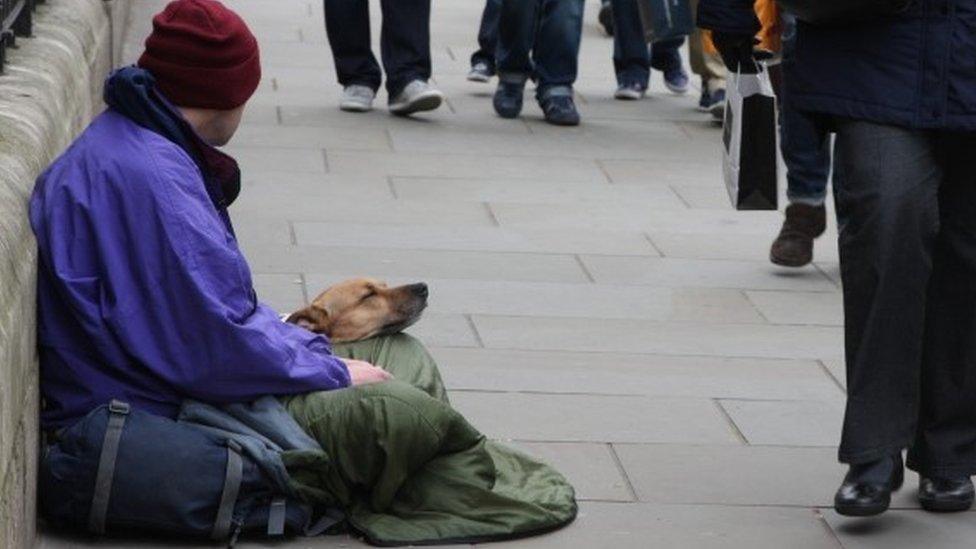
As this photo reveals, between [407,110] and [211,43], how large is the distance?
5.56 meters

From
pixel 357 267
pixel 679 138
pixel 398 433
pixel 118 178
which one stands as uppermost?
pixel 118 178

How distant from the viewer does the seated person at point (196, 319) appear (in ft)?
13.6

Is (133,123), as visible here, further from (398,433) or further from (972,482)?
(972,482)

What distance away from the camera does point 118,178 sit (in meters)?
4.18

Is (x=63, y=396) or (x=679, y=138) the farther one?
(x=679, y=138)

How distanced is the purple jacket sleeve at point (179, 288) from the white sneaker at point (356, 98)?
19.0 ft

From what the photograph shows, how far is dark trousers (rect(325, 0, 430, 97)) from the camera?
971cm

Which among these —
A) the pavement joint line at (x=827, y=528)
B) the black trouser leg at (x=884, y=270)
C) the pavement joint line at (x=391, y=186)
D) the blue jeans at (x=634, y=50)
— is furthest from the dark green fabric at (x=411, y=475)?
the blue jeans at (x=634, y=50)

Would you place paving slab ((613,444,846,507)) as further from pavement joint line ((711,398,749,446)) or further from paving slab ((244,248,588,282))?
paving slab ((244,248,588,282))

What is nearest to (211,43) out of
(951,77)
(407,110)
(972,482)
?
(951,77)

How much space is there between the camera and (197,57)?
171 inches

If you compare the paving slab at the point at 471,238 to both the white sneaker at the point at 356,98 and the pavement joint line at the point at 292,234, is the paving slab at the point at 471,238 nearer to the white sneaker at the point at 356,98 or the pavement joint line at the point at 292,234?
the pavement joint line at the point at 292,234

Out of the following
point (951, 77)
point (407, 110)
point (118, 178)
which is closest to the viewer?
point (118, 178)

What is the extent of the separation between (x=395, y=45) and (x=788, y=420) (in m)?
4.58
